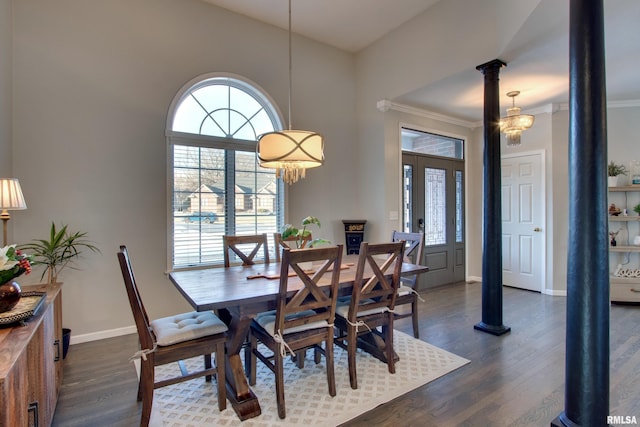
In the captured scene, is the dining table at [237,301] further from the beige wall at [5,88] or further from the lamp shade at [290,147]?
the beige wall at [5,88]

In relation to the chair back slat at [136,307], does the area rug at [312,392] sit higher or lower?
lower

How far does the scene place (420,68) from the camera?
4102 millimetres

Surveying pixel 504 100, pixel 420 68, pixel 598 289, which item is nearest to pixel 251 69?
pixel 420 68

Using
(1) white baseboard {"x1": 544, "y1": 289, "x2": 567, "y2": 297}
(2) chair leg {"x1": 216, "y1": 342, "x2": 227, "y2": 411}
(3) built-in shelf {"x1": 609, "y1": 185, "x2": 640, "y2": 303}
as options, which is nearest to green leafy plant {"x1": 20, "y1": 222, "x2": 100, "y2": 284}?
(2) chair leg {"x1": 216, "y1": 342, "x2": 227, "y2": 411}

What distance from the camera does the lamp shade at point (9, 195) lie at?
2199 millimetres

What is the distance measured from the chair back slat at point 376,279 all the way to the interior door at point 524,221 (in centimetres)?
362

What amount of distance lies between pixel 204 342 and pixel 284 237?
100 cm

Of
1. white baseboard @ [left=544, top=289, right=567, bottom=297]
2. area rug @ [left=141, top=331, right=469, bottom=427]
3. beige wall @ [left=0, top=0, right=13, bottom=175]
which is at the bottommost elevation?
area rug @ [left=141, top=331, right=469, bottom=427]

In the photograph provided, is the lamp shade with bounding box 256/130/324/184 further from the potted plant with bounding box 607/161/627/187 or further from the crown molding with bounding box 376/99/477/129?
the potted plant with bounding box 607/161/627/187

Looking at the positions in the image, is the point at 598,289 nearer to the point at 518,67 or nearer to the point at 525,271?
the point at 518,67

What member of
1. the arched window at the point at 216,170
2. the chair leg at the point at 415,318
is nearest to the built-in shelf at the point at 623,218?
the chair leg at the point at 415,318

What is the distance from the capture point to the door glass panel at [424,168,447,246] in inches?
206

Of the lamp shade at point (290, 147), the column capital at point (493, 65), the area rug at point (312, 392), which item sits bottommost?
the area rug at point (312, 392)

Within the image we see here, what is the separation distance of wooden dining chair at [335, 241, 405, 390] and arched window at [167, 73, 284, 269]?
1915 mm
